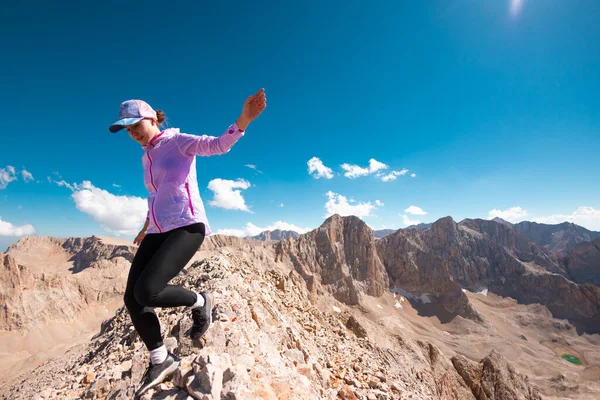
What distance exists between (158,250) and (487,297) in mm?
168316

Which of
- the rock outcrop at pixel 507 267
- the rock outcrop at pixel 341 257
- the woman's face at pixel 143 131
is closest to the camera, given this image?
the woman's face at pixel 143 131

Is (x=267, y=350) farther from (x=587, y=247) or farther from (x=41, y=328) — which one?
(x=587, y=247)

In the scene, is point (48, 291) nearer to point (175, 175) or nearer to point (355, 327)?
point (355, 327)

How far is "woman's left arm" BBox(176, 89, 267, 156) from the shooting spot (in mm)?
2912

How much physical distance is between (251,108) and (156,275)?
213 centimetres

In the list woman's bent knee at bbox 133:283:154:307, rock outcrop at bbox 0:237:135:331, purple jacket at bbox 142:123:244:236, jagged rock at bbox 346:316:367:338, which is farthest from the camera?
rock outcrop at bbox 0:237:135:331

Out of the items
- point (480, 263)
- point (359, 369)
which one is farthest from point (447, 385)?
point (480, 263)

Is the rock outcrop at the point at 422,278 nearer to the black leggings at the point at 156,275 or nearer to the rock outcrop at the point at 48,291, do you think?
the rock outcrop at the point at 48,291

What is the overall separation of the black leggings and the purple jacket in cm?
14

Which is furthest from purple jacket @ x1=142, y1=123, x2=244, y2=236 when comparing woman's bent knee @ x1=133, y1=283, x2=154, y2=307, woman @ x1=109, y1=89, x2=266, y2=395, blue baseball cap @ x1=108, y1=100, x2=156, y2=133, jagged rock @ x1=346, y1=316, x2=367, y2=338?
jagged rock @ x1=346, y1=316, x2=367, y2=338

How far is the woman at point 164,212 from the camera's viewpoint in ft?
9.61

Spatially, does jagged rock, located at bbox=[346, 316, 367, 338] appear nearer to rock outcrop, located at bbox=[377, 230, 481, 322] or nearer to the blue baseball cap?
the blue baseball cap

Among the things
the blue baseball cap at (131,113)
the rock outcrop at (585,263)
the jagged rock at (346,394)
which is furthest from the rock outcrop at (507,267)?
the blue baseball cap at (131,113)

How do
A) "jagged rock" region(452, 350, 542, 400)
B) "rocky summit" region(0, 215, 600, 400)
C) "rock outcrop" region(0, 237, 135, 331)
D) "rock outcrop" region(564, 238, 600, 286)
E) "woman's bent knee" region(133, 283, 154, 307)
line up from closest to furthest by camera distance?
1. "woman's bent knee" region(133, 283, 154, 307)
2. "rocky summit" region(0, 215, 600, 400)
3. "jagged rock" region(452, 350, 542, 400)
4. "rock outcrop" region(0, 237, 135, 331)
5. "rock outcrop" region(564, 238, 600, 286)
